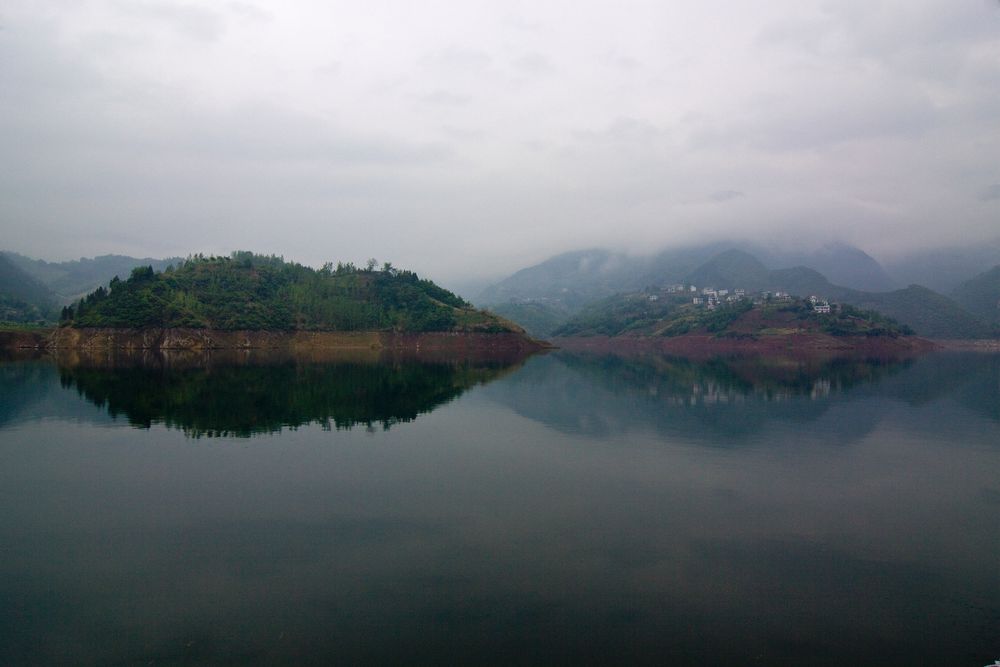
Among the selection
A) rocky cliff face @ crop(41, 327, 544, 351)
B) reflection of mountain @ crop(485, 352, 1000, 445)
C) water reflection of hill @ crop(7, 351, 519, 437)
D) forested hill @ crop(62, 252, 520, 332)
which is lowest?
reflection of mountain @ crop(485, 352, 1000, 445)

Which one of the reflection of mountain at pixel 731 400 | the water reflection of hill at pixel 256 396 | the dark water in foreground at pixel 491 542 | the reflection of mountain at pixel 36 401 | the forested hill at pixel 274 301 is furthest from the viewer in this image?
the forested hill at pixel 274 301

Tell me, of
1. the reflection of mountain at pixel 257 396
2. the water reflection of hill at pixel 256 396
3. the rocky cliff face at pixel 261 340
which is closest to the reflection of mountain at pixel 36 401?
the water reflection of hill at pixel 256 396

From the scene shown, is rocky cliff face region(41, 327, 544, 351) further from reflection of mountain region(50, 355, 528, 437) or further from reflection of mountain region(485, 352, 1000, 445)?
reflection of mountain region(485, 352, 1000, 445)

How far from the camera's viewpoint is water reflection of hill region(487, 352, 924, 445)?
32062mm

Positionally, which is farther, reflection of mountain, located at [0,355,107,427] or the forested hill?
the forested hill

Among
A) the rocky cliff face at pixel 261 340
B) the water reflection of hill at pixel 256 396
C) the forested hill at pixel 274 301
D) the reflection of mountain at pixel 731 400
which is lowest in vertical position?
the reflection of mountain at pixel 731 400

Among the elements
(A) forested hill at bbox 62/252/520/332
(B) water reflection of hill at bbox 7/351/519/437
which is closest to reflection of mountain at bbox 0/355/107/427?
(B) water reflection of hill at bbox 7/351/519/437

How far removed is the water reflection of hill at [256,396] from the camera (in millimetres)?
31703

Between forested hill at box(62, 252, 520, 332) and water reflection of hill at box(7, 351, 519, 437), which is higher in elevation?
forested hill at box(62, 252, 520, 332)

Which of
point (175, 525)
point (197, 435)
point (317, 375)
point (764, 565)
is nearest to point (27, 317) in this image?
point (317, 375)

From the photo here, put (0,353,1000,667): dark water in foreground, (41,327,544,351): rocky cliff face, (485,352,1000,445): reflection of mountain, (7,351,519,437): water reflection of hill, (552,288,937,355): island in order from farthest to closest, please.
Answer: (552,288,937,355): island < (41,327,544,351): rocky cliff face < (485,352,1000,445): reflection of mountain < (7,351,519,437): water reflection of hill < (0,353,1000,667): dark water in foreground

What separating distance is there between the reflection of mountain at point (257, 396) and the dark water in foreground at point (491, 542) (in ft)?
2.40

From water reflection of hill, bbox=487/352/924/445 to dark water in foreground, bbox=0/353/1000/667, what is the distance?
0.91 metres

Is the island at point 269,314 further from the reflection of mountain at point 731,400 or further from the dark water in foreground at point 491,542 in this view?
the dark water in foreground at point 491,542
